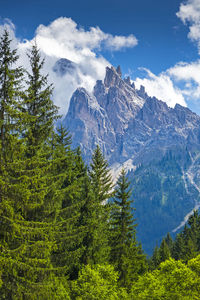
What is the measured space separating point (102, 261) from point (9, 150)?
47.6 ft

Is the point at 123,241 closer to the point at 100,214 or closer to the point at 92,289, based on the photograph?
the point at 100,214

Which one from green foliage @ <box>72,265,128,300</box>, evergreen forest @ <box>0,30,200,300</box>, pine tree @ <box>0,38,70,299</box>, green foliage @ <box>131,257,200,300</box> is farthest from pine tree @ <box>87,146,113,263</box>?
pine tree @ <box>0,38,70,299</box>

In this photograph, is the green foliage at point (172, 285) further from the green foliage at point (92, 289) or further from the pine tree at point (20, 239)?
the pine tree at point (20, 239)

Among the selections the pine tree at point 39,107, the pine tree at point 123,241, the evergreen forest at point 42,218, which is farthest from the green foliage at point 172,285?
the pine tree at point 39,107

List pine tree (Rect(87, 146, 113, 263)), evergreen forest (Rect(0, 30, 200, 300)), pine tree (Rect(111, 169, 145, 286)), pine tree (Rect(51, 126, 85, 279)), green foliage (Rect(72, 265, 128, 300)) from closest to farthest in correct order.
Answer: evergreen forest (Rect(0, 30, 200, 300)) → green foliage (Rect(72, 265, 128, 300)) → pine tree (Rect(51, 126, 85, 279)) → pine tree (Rect(87, 146, 113, 263)) → pine tree (Rect(111, 169, 145, 286))

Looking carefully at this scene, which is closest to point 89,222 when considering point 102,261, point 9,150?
point 102,261

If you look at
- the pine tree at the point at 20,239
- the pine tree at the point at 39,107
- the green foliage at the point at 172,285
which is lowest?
the green foliage at the point at 172,285

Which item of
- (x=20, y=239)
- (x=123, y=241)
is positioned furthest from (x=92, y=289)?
(x=123, y=241)

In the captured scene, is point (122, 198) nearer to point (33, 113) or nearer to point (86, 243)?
point (86, 243)

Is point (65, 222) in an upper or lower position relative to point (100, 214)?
lower

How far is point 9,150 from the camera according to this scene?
11523mm

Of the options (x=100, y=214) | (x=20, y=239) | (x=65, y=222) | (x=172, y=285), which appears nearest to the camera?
(x=20, y=239)

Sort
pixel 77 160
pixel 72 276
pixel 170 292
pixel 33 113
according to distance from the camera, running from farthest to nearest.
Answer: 1. pixel 77 160
2. pixel 72 276
3. pixel 170 292
4. pixel 33 113

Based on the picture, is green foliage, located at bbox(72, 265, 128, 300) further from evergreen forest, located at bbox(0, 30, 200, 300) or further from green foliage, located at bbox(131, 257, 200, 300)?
green foliage, located at bbox(131, 257, 200, 300)
